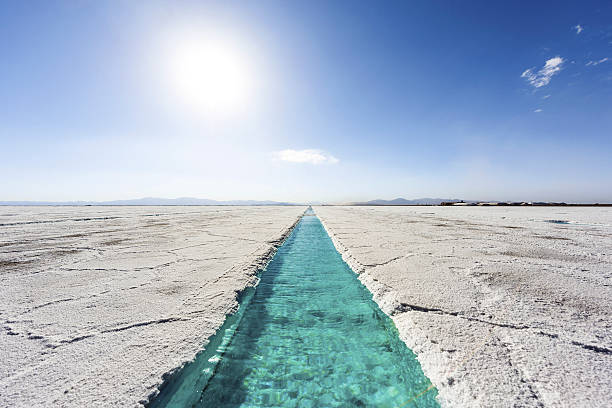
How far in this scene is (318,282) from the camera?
10.3ft

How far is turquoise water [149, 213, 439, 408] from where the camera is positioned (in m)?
1.29

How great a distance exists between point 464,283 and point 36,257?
6159 millimetres

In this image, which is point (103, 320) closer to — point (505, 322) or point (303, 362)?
point (303, 362)

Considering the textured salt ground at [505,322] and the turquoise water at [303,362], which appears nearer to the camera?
the textured salt ground at [505,322]

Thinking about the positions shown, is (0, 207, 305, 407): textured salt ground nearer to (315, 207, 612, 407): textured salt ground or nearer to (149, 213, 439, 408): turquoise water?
(149, 213, 439, 408): turquoise water

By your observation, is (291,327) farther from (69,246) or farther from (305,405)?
(69,246)

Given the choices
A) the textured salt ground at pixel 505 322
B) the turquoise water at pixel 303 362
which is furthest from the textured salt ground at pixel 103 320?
the textured salt ground at pixel 505 322

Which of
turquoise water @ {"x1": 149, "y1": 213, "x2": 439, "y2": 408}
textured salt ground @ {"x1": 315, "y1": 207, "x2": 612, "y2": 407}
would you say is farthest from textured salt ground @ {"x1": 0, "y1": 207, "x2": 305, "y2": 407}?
Answer: textured salt ground @ {"x1": 315, "y1": 207, "x2": 612, "y2": 407}

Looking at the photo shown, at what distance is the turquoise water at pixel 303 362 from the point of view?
129cm

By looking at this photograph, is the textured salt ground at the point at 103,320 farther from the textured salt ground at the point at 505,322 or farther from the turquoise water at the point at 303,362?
the textured salt ground at the point at 505,322

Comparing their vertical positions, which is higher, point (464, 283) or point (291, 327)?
point (464, 283)

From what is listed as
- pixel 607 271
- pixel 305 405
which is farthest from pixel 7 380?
pixel 607 271

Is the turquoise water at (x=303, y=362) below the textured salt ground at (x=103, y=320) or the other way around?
below

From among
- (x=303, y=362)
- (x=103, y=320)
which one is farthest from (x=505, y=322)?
(x=103, y=320)
